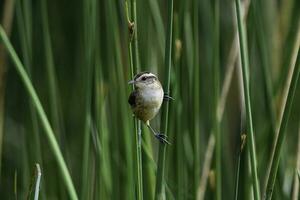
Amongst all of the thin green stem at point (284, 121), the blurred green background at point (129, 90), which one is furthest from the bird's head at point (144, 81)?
the thin green stem at point (284, 121)

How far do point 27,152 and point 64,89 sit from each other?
74 centimetres

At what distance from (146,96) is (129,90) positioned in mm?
501

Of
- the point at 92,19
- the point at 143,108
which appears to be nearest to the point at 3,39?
the point at 92,19

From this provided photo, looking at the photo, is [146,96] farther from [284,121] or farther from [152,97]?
[284,121]

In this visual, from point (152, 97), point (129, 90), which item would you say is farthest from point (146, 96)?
point (129, 90)

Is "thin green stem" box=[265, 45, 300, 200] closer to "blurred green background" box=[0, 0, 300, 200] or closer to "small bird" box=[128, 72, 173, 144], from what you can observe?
"blurred green background" box=[0, 0, 300, 200]

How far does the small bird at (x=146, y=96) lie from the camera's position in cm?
196

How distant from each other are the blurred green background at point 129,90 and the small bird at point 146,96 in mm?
79

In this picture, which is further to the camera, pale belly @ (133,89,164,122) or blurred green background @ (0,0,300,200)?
blurred green background @ (0,0,300,200)

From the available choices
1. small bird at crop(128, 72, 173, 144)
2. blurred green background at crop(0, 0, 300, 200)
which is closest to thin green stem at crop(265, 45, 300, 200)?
blurred green background at crop(0, 0, 300, 200)

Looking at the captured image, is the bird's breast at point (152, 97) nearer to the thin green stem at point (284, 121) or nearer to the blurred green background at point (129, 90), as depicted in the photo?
the blurred green background at point (129, 90)

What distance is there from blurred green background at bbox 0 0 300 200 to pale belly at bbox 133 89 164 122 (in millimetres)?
71

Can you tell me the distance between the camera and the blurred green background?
2.16 metres

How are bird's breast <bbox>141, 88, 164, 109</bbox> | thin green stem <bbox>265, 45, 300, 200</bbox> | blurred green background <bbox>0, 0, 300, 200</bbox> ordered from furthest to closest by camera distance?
blurred green background <bbox>0, 0, 300, 200</bbox>
bird's breast <bbox>141, 88, 164, 109</bbox>
thin green stem <bbox>265, 45, 300, 200</bbox>
